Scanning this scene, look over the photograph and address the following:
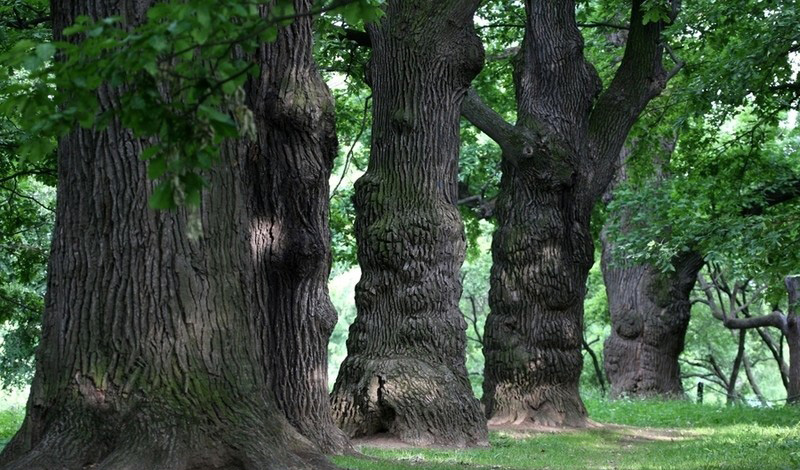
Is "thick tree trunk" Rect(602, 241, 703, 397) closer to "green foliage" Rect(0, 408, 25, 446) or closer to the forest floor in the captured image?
the forest floor

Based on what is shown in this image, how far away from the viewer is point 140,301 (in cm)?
641

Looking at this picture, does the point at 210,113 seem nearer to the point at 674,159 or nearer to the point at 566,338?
the point at 566,338

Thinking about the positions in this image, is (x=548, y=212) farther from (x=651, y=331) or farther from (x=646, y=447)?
(x=651, y=331)

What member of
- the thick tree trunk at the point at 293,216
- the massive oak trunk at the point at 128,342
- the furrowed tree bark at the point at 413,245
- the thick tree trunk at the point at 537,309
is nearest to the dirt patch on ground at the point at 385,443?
the furrowed tree bark at the point at 413,245

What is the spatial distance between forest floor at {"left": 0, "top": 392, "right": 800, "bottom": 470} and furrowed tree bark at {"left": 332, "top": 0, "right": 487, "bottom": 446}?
2.46ft

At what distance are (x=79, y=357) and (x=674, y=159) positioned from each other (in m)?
17.0

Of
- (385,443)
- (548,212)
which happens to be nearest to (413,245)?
(385,443)

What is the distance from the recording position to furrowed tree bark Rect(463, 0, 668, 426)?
15.0m

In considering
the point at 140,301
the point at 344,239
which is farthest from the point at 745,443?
the point at 344,239

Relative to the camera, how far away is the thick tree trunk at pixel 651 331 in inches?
877

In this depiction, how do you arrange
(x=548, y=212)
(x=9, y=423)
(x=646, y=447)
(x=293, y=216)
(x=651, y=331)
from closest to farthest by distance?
(x=293, y=216) < (x=646, y=447) < (x=9, y=423) < (x=548, y=212) < (x=651, y=331)

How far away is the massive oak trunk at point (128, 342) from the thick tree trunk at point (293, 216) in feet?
6.60

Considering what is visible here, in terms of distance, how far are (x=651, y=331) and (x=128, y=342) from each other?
17.8 metres

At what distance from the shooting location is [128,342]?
20.9 feet
